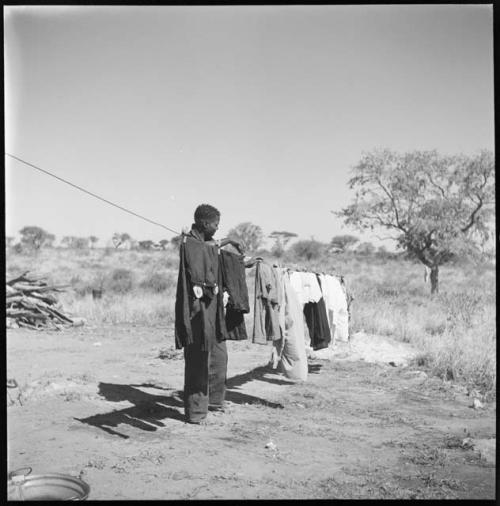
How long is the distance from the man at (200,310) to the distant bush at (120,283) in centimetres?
1343

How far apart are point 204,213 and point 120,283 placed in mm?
14467

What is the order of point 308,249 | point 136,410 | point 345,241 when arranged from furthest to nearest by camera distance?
point 345,241, point 308,249, point 136,410

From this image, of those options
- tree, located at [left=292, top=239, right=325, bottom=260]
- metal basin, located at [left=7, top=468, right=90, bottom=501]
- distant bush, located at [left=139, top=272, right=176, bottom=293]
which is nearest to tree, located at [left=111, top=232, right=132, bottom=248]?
tree, located at [left=292, top=239, right=325, bottom=260]

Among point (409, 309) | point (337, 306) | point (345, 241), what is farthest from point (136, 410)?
point (345, 241)

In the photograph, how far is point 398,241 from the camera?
2067 cm

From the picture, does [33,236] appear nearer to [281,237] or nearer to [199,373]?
[281,237]

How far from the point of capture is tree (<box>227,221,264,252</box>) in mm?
38156

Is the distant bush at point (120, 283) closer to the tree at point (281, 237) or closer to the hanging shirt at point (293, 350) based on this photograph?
the hanging shirt at point (293, 350)

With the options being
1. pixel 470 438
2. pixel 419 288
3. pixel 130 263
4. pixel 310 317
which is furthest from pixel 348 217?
pixel 470 438

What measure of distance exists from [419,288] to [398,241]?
69.6 inches

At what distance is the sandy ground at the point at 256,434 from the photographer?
4402 millimetres

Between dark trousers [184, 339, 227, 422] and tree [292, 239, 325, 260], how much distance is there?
3122 centimetres

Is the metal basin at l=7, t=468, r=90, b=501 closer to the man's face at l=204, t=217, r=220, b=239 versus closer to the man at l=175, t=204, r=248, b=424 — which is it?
the man at l=175, t=204, r=248, b=424

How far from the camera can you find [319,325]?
7.28 m
